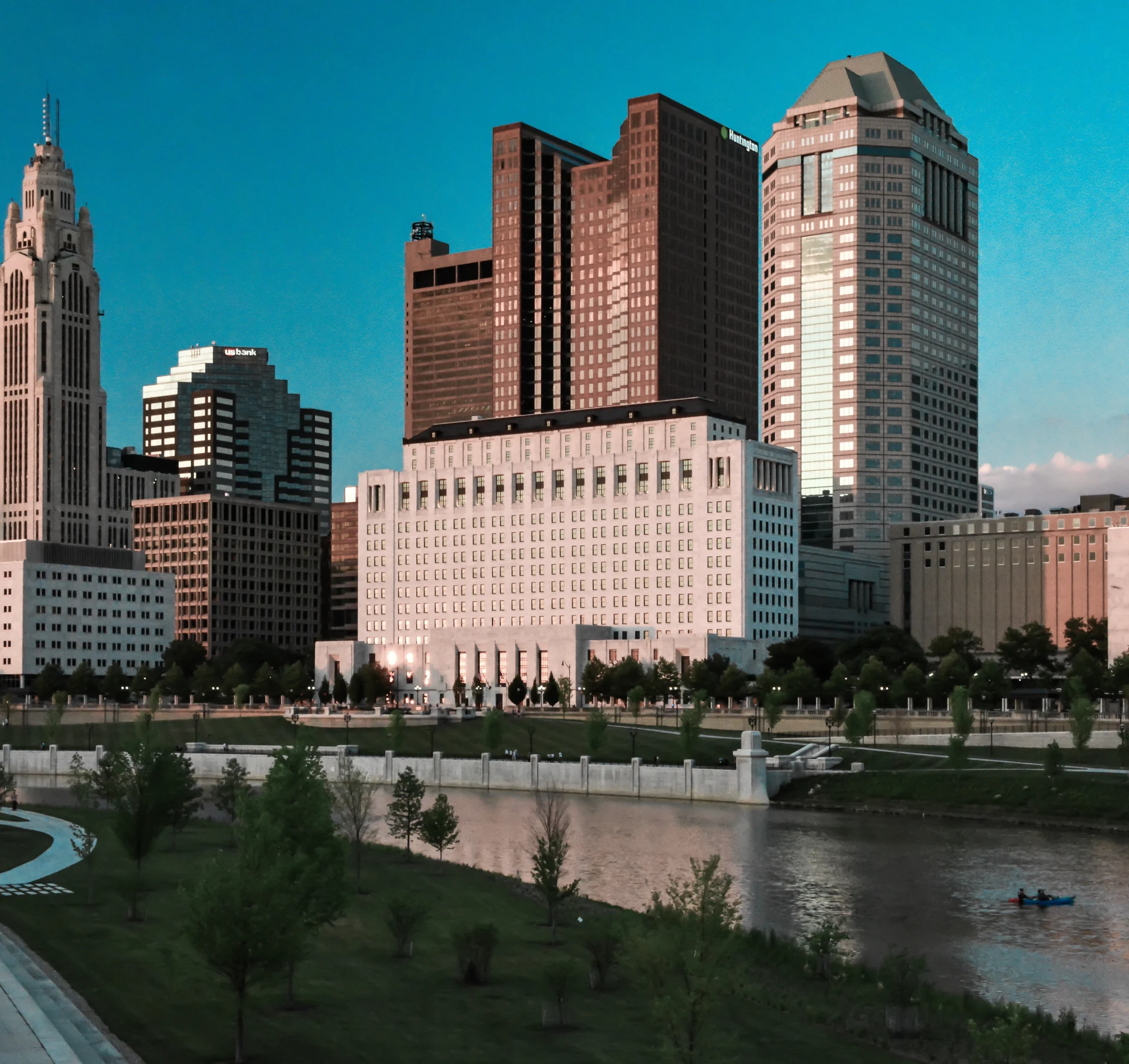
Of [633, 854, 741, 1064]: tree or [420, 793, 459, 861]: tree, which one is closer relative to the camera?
[633, 854, 741, 1064]: tree

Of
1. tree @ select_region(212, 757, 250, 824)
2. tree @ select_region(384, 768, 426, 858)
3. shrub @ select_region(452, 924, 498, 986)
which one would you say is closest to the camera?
shrub @ select_region(452, 924, 498, 986)

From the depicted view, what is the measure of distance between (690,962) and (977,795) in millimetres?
94867

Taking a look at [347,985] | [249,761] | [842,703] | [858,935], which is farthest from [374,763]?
[347,985]

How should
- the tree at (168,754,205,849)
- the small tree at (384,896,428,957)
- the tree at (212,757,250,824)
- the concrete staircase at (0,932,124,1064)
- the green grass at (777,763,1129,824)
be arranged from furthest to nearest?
1. the green grass at (777,763,1129,824)
2. the tree at (212,757,250,824)
3. the tree at (168,754,205,849)
4. the small tree at (384,896,428,957)
5. the concrete staircase at (0,932,124,1064)

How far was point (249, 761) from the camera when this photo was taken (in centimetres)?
17038

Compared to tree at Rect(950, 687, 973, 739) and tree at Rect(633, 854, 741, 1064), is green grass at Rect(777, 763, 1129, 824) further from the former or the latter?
tree at Rect(633, 854, 741, 1064)

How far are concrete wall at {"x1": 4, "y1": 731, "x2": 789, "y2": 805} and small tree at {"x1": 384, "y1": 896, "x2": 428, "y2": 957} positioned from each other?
276 ft

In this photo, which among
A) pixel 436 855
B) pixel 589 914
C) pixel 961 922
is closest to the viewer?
pixel 589 914

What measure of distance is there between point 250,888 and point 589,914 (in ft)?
101

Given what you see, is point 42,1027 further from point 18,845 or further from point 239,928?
point 18,845

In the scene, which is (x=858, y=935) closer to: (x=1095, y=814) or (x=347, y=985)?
(x=347, y=985)

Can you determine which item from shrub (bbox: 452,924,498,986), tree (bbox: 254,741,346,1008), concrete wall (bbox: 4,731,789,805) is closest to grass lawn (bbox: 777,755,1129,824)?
concrete wall (bbox: 4,731,789,805)

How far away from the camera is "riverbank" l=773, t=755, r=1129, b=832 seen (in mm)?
123188

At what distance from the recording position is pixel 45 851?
84.2 metres
